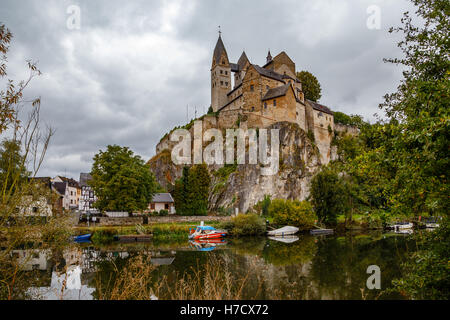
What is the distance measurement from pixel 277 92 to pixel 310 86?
1675 cm

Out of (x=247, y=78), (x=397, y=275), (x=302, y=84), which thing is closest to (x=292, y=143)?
(x=247, y=78)

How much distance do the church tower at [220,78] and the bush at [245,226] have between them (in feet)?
104

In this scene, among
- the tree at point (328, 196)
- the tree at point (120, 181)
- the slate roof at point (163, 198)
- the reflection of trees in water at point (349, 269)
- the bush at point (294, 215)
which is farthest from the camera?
the slate roof at point (163, 198)

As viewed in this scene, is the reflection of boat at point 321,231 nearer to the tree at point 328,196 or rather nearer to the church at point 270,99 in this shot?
the tree at point 328,196

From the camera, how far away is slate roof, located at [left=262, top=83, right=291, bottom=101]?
46.9 m

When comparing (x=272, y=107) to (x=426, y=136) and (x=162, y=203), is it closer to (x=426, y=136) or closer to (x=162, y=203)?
(x=162, y=203)

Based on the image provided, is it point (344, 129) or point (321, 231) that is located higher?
point (344, 129)

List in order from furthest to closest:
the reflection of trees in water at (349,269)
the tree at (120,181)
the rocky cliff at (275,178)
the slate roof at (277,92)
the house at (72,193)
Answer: the house at (72,193), the slate roof at (277,92), the rocky cliff at (275,178), the tree at (120,181), the reflection of trees in water at (349,269)

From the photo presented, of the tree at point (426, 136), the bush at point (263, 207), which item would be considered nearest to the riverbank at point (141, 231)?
the bush at point (263, 207)

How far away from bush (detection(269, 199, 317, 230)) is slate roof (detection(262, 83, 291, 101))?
1973cm

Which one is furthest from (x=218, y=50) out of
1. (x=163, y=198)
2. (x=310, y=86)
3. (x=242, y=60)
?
(x=163, y=198)

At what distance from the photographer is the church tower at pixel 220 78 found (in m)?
59.9

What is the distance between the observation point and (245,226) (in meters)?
31.3

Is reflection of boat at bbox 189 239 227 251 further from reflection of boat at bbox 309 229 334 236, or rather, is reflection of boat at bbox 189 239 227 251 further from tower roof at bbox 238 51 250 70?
tower roof at bbox 238 51 250 70
